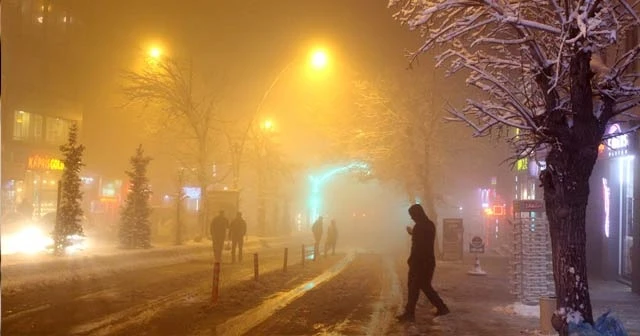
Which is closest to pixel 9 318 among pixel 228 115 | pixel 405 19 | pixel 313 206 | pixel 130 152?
pixel 405 19

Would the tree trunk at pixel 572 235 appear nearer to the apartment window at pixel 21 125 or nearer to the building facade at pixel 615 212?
the building facade at pixel 615 212

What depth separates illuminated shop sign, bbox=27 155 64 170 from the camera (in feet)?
144

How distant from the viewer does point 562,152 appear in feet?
28.3

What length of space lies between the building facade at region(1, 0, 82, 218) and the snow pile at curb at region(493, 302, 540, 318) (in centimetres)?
3484

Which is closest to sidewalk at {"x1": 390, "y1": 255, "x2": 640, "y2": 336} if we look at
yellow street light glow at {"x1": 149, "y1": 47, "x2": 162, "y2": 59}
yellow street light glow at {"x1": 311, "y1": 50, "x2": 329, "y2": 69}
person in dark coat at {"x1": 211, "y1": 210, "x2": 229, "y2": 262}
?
person in dark coat at {"x1": 211, "y1": 210, "x2": 229, "y2": 262}

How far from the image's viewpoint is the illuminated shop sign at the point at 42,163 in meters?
44.0

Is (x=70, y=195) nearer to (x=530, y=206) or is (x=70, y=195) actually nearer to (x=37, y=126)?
(x=530, y=206)

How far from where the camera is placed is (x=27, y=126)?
44.6 metres

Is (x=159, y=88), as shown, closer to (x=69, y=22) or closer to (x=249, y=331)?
(x=69, y=22)

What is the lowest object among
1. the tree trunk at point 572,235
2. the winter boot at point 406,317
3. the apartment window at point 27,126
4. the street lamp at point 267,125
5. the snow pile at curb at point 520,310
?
the snow pile at curb at point 520,310

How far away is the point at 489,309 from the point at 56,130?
43269mm

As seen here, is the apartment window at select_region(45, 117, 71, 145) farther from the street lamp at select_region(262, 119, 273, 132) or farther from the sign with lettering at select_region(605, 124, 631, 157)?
the sign with lettering at select_region(605, 124, 631, 157)

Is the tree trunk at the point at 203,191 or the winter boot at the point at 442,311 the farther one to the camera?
the tree trunk at the point at 203,191

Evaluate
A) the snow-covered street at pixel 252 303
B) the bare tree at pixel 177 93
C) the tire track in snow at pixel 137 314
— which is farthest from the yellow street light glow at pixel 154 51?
the tire track in snow at pixel 137 314
